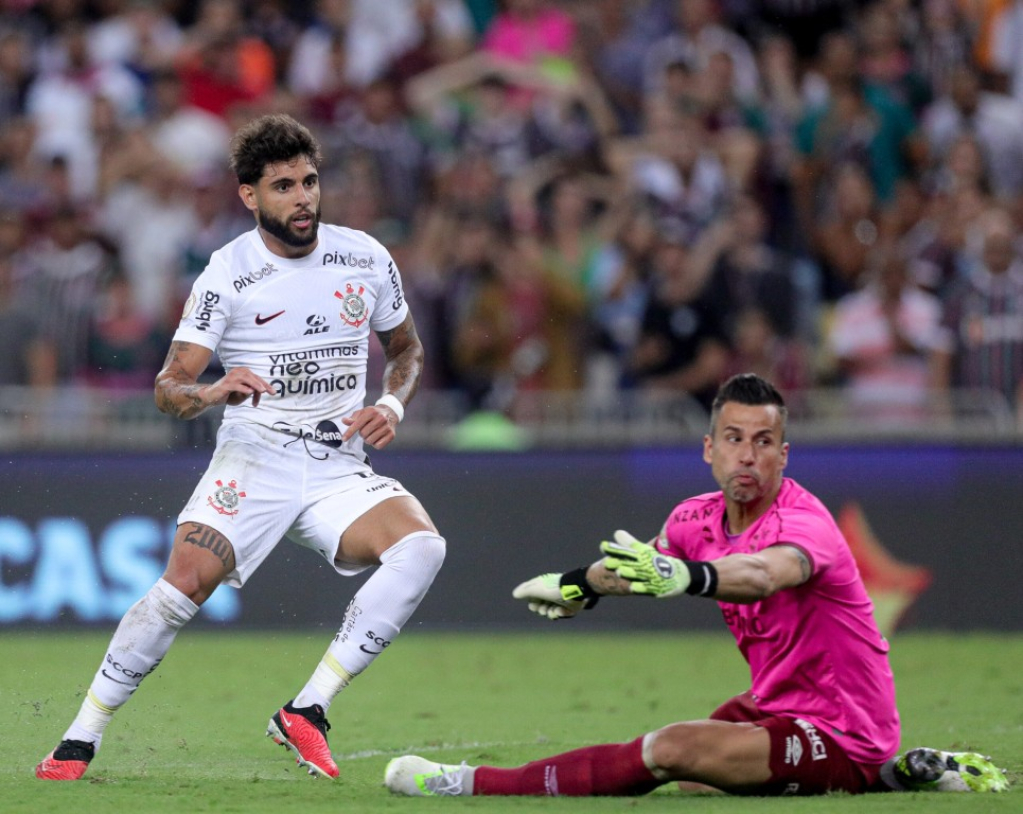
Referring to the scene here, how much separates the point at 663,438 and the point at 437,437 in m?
1.69

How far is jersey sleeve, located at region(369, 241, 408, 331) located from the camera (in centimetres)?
757

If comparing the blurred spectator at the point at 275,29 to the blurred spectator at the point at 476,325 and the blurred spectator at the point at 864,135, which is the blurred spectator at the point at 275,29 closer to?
the blurred spectator at the point at 476,325

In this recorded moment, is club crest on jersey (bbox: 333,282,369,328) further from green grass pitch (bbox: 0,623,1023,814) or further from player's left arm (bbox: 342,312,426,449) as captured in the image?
green grass pitch (bbox: 0,623,1023,814)

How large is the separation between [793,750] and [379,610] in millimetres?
1877

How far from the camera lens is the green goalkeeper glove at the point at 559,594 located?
5.62 metres

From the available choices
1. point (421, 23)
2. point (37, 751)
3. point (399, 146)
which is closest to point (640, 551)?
point (37, 751)

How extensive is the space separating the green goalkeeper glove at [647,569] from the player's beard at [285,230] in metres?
2.49

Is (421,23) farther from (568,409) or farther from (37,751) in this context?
(37,751)

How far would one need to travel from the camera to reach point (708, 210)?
1414cm

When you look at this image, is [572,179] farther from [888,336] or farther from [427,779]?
[427,779]

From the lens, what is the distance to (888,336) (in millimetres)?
13164

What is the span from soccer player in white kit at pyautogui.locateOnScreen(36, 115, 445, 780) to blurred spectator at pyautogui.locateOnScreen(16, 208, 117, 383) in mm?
6331

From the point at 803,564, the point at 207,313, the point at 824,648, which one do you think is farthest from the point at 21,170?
the point at 803,564

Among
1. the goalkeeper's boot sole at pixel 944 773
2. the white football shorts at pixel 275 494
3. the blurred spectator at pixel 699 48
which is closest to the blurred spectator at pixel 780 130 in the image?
the blurred spectator at pixel 699 48
